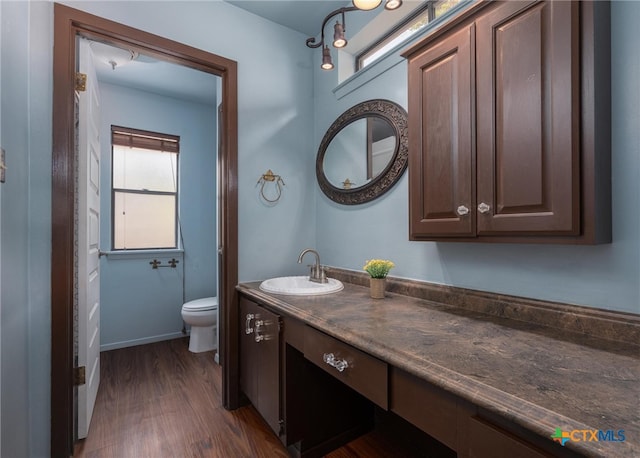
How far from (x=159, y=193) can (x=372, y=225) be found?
256cm

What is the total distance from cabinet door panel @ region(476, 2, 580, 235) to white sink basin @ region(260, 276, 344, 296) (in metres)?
0.87

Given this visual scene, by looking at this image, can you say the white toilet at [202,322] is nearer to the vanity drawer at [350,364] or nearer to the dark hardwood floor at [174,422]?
the dark hardwood floor at [174,422]

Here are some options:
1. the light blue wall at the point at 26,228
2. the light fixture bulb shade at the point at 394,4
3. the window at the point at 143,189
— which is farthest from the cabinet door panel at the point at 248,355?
the window at the point at 143,189

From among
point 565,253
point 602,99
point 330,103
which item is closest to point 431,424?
point 565,253

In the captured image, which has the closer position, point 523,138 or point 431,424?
point 431,424

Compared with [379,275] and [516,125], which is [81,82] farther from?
[516,125]

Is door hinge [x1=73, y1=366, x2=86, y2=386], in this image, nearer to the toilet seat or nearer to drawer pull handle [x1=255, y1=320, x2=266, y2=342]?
drawer pull handle [x1=255, y1=320, x2=266, y2=342]

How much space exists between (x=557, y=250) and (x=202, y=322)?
2.70 m

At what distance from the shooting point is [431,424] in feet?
2.55

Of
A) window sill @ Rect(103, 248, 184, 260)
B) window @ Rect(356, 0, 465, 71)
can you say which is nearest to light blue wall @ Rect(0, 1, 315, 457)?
window @ Rect(356, 0, 465, 71)

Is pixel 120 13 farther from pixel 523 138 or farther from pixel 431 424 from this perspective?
pixel 431 424

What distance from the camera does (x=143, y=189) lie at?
3211 millimetres

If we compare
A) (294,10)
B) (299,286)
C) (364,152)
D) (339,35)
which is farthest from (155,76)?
(299,286)

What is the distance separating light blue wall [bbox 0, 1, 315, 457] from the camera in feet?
3.88
